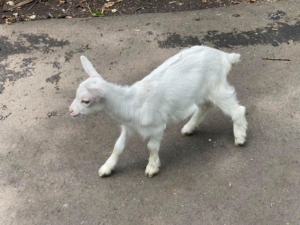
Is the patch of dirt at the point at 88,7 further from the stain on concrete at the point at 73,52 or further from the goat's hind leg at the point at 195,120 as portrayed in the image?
the goat's hind leg at the point at 195,120

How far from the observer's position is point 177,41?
5430mm

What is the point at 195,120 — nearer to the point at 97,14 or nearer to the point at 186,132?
the point at 186,132

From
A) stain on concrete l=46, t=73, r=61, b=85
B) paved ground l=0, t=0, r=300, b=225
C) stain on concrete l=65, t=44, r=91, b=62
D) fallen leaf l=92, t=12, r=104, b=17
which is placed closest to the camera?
paved ground l=0, t=0, r=300, b=225

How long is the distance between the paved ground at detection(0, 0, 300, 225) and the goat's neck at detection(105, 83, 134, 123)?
72 cm

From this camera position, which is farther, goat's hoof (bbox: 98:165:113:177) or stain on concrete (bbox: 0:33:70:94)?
stain on concrete (bbox: 0:33:70:94)

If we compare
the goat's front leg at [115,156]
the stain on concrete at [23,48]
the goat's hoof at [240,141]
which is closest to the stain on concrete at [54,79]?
the stain on concrete at [23,48]

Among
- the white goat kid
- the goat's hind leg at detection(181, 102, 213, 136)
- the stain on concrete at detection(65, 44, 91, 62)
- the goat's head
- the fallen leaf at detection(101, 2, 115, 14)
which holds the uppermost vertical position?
the goat's head

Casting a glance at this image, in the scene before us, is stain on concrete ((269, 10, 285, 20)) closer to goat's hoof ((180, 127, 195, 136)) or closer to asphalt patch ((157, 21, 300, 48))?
asphalt patch ((157, 21, 300, 48))

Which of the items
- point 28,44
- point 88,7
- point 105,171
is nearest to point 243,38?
point 88,7

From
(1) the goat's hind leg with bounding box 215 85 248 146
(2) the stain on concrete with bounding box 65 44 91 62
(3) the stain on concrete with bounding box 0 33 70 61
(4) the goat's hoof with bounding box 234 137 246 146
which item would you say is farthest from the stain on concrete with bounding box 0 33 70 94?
(4) the goat's hoof with bounding box 234 137 246 146

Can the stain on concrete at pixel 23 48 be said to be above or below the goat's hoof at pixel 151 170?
above

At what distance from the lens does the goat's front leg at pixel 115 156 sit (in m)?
3.72

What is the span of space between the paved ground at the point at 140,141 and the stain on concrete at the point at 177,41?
14mm

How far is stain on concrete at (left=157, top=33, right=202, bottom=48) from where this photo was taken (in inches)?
211
